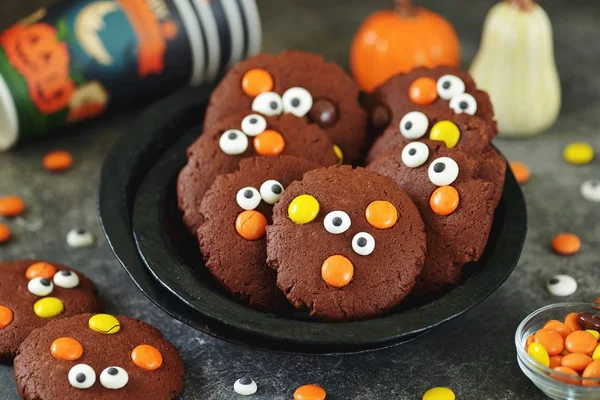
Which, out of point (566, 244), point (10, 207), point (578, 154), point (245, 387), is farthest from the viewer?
point (578, 154)

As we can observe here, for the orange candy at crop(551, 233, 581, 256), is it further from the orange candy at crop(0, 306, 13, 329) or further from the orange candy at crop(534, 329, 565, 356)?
the orange candy at crop(0, 306, 13, 329)

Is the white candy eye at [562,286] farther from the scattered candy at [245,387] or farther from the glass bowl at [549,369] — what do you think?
the scattered candy at [245,387]

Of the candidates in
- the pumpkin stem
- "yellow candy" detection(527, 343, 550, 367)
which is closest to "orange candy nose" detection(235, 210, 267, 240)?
"yellow candy" detection(527, 343, 550, 367)

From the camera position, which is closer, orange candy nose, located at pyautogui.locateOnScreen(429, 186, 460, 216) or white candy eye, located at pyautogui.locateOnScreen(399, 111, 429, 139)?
orange candy nose, located at pyautogui.locateOnScreen(429, 186, 460, 216)

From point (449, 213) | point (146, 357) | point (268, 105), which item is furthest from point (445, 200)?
point (146, 357)

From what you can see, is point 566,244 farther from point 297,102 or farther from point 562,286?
point 297,102

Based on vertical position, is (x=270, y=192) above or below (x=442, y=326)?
above
